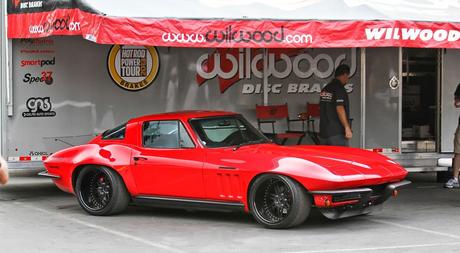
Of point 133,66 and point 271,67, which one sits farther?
point 271,67

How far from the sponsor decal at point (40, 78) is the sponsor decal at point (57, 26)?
754 millimetres

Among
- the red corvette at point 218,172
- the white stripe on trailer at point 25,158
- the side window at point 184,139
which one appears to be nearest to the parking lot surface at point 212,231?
the red corvette at point 218,172

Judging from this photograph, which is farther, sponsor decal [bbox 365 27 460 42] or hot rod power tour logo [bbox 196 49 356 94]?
hot rod power tour logo [bbox 196 49 356 94]

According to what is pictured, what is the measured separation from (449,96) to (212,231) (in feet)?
19.4

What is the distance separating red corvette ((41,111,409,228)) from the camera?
8719mm

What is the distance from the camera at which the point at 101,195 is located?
10.1 m

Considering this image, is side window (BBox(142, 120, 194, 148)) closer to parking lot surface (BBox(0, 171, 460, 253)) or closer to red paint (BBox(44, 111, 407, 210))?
red paint (BBox(44, 111, 407, 210))

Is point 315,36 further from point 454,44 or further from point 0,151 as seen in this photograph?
point 0,151

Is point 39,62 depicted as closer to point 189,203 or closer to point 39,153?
point 39,153

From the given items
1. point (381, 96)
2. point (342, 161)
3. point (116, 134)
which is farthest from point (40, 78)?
point (381, 96)

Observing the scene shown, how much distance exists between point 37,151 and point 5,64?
1331 millimetres

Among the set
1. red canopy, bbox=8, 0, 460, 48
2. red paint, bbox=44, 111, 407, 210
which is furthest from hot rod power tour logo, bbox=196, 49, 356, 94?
red paint, bbox=44, 111, 407, 210

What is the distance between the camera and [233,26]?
34.3 feet

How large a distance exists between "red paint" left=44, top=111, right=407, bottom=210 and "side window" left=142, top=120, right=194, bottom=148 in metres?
0.07
